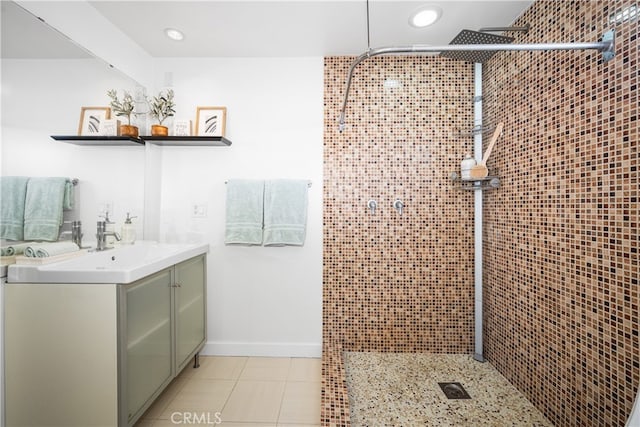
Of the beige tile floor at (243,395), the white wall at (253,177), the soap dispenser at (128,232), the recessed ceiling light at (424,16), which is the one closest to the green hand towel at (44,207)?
the soap dispenser at (128,232)

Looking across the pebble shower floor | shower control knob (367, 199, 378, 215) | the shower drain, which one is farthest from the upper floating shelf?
the shower drain

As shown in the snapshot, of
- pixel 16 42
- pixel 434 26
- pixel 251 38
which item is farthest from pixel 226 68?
pixel 434 26

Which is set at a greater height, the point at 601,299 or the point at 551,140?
the point at 551,140

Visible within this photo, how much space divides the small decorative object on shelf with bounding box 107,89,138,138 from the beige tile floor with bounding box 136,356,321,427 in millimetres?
1713

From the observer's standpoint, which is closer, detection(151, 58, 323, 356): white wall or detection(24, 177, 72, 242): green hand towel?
detection(24, 177, 72, 242): green hand towel

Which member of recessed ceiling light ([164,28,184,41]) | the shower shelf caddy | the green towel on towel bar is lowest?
the green towel on towel bar

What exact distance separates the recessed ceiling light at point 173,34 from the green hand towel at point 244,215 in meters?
1.09

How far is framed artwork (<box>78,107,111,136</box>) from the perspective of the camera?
1.53 meters

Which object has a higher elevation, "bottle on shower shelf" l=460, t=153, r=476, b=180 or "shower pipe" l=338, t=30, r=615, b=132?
"shower pipe" l=338, t=30, r=615, b=132

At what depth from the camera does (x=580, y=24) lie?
1.29 meters

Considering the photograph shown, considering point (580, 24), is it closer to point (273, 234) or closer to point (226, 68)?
point (273, 234)

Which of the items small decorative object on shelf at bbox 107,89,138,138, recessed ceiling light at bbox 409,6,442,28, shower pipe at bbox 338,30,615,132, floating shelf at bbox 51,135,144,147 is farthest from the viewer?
small decorative object on shelf at bbox 107,89,138,138

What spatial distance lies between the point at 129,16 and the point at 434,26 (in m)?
1.95

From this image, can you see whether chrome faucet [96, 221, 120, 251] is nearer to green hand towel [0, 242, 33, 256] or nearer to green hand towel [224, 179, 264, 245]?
green hand towel [0, 242, 33, 256]
